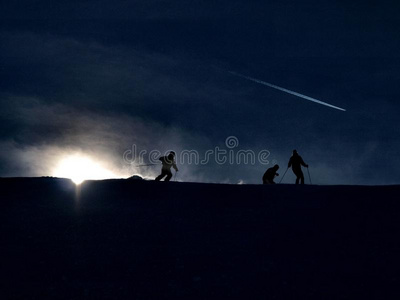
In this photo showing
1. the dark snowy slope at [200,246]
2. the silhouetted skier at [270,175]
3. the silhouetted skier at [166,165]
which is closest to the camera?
the dark snowy slope at [200,246]

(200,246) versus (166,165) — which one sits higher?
(166,165)

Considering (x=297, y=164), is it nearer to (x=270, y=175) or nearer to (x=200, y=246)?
(x=270, y=175)

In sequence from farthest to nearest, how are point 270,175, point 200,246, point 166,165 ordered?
point 270,175, point 166,165, point 200,246

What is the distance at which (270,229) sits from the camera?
9.35 meters

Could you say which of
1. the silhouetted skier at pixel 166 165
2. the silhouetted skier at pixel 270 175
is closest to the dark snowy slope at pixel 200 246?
the silhouetted skier at pixel 166 165

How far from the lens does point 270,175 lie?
19391mm

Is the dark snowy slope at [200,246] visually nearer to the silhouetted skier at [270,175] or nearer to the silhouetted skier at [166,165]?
the silhouetted skier at [166,165]

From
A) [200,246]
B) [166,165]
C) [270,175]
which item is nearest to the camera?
[200,246]

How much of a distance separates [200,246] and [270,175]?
38.0 feet

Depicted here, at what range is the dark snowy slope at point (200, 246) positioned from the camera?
6.64 metres

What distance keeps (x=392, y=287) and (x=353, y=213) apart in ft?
13.3

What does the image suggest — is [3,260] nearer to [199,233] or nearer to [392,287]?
[199,233]

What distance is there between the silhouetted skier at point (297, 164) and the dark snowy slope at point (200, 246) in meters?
5.11

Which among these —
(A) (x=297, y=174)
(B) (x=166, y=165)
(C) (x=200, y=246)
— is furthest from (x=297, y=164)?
(C) (x=200, y=246)
